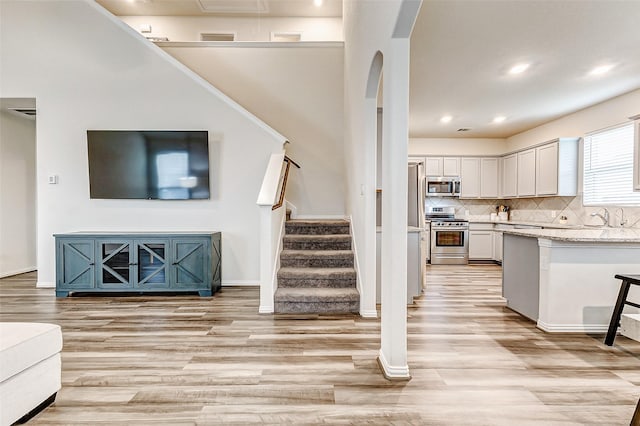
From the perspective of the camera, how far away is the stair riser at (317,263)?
4129 millimetres

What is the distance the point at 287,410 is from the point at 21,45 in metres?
5.93

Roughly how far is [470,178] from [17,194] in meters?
8.70

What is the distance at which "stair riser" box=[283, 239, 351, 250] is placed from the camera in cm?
435

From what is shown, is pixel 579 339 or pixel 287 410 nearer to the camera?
pixel 287 410

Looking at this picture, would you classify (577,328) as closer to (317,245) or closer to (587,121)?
(317,245)

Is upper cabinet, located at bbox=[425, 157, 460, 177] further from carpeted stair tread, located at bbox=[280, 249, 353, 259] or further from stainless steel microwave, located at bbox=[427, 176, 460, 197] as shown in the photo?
carpeted stair tread, located at bbox=[280, 249, 353, 259]

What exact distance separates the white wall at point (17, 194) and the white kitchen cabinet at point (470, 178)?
8427mm

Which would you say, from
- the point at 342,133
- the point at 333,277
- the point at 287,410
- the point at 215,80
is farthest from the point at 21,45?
the point at 287,410

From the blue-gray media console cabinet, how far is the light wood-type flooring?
513 mm

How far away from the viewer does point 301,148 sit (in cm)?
574

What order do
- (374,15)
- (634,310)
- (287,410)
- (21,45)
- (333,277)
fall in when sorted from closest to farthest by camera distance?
(287,410), (374,15), (634,310), (333,277), (21,45)

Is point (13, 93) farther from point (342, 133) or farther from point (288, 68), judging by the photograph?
point (342, 133)

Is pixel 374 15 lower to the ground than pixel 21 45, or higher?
lower

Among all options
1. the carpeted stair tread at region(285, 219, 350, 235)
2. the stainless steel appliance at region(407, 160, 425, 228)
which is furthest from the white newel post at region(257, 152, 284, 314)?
the stainless steel appliance at region(407, 160, 425, 228)
